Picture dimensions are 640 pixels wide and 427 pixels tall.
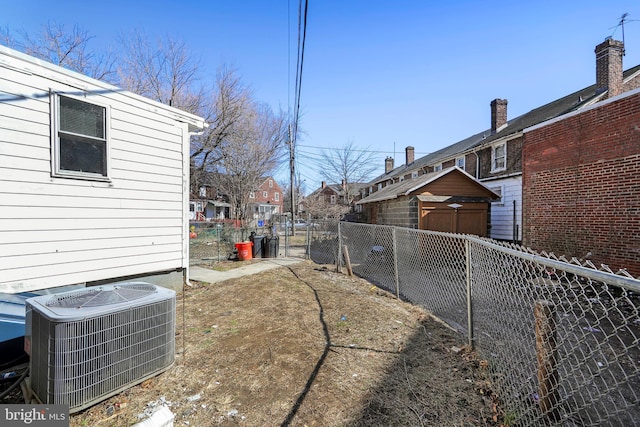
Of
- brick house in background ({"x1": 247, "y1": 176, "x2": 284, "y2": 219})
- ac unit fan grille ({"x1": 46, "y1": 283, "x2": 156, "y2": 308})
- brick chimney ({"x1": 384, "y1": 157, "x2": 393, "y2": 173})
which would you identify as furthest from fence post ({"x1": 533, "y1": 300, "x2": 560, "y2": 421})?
brick house in background ({"x1": 247, "y1": 176, "x2": 284, "y2": 219})

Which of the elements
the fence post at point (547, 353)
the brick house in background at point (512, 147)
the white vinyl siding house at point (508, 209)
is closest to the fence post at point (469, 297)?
the fence post at point (547, 353)

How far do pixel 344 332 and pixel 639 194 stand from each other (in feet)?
23.0

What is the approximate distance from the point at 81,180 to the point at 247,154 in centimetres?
1668

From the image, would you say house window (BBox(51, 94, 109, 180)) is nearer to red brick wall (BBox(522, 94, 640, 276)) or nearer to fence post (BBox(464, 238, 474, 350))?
fence post (BBox(464, 238, 474, 350))

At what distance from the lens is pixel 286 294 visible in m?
5.88

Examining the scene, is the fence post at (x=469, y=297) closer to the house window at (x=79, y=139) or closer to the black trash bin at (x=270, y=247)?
the house window at (x=79, y=139)

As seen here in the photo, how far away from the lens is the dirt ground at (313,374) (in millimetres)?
2422

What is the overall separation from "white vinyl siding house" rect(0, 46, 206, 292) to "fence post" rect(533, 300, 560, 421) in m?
5.92

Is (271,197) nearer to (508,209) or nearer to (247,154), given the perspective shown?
(247,154)

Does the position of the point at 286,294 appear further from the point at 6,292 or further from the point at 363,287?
the point at 6,292

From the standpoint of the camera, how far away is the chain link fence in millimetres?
1949

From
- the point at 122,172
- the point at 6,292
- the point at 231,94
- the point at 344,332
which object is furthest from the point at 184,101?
the point at 344,332

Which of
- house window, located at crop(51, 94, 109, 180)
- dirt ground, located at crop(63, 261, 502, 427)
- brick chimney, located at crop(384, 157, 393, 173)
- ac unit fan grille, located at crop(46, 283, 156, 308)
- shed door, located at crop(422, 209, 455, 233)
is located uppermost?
brick chimney, located at crop(384, 157, 393, 173)

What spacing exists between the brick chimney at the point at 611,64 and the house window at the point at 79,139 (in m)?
17.9
